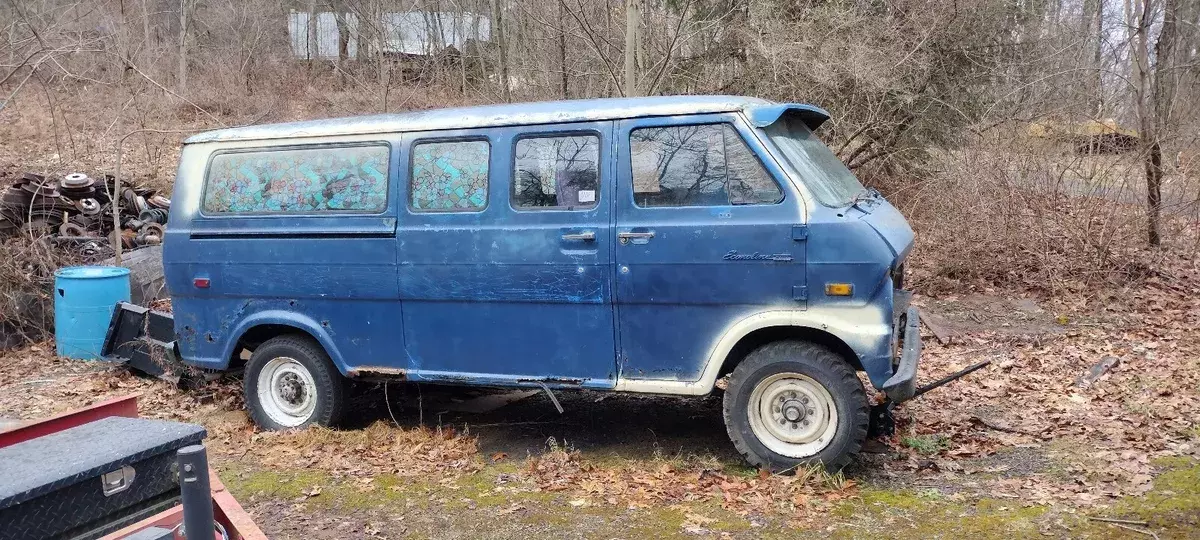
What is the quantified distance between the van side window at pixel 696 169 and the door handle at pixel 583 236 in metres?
0.33

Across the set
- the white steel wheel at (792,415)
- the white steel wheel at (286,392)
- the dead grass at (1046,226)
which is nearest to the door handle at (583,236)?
the white steel wheel at (792,415)

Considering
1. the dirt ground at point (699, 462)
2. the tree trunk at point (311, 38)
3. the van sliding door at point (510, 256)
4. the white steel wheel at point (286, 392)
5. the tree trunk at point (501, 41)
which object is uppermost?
the tree trunk at point (311, 38)

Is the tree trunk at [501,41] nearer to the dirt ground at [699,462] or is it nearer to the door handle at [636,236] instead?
the dirt ground at [699,462]

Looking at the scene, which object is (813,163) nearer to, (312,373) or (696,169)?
(696,169)

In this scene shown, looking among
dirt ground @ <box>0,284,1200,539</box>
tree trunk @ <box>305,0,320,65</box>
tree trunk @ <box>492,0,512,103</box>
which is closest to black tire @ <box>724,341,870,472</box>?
dirt ground @ <box>0,284,1200,539</box>

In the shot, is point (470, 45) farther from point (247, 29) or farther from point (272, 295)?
point (272, 295)

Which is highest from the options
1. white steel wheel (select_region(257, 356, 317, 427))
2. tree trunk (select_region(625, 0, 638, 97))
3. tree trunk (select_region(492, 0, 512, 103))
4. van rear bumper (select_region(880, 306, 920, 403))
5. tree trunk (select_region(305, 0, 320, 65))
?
tree trunk (select_region(305, 0, 320, 65))

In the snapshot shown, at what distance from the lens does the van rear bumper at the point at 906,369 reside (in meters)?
4.66

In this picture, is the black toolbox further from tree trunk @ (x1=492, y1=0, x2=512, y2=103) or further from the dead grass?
tree trunk @ (x1=492, y1=0, x2=512, y2=103)

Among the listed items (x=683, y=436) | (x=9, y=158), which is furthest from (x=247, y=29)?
(x=683, y=436)

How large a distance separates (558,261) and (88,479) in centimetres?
283

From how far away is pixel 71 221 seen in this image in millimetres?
11602

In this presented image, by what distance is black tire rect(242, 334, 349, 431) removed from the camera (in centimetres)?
610

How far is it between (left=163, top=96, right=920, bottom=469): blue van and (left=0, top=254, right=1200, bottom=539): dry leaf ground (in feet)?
1.37
